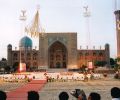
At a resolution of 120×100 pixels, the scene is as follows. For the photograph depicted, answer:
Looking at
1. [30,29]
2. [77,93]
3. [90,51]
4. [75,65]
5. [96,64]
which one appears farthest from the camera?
[90,51]

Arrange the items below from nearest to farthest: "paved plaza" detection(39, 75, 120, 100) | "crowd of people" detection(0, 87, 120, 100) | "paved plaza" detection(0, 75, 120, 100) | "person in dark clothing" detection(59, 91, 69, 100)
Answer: "crowd of people" detection(0, 87, 120, 100) → "person in dark clothing" detection(59, 91, 69, 100) → "paved plaza" detection(39, 75, 120, 100) → "paved plaza" detection(0, 75, 120, 100)

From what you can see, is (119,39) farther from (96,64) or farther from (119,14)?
(96,64)

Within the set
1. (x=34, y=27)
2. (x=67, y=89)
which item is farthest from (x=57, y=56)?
(x=67, y=89)

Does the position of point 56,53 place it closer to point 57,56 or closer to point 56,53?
point 56,53

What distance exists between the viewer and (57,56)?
83.1m

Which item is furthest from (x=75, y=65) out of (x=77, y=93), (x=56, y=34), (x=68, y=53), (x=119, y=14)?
(x=77, y=93)

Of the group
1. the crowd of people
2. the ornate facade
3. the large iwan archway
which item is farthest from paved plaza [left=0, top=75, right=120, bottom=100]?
the large iwan archway

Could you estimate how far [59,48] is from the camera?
81688 mm

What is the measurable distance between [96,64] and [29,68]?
620 inches

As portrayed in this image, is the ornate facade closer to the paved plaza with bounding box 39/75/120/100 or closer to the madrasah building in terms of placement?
the madrasah building

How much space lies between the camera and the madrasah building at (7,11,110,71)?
7369 cm

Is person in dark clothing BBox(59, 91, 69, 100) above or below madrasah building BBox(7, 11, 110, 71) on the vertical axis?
below

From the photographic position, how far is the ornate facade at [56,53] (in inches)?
2899

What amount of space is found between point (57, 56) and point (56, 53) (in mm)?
922
